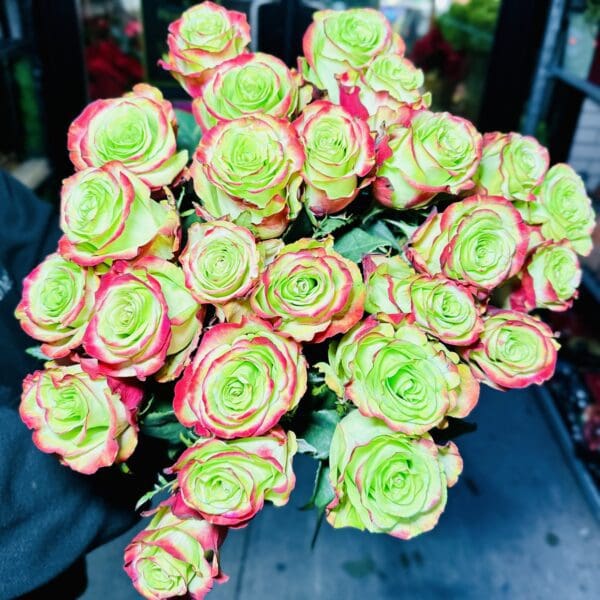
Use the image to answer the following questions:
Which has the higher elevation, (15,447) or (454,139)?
(454,139)

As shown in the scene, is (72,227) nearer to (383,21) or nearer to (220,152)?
(220,152)

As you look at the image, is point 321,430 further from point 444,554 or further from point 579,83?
point 579,83

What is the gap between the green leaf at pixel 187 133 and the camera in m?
0.59

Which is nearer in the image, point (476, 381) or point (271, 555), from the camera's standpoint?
point (476, 381)

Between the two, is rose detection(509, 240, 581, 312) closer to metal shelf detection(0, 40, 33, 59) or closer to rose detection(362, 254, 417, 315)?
rose detection(362, 254, 417, 315)

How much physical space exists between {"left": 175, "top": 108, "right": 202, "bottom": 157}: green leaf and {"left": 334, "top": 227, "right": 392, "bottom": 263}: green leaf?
A: 0.65 ft

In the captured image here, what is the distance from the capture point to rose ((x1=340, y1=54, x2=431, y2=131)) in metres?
0.50

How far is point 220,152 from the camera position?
432 millimetres

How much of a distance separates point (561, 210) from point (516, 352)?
166 millimetres

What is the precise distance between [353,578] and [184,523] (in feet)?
3.31

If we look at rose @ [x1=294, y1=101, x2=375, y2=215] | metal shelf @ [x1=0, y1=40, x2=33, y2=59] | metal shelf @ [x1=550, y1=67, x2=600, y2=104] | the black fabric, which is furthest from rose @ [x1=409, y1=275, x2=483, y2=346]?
metal shelf @ [x1=0, y1=40, x2=33, y2=59]

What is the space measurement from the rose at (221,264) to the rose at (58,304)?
0.28 feet

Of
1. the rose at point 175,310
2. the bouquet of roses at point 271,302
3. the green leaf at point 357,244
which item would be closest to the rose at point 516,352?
the bouquet of roses at point 271,302

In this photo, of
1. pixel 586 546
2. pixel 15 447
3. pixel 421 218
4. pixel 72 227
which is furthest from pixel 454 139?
pixel 586 546
